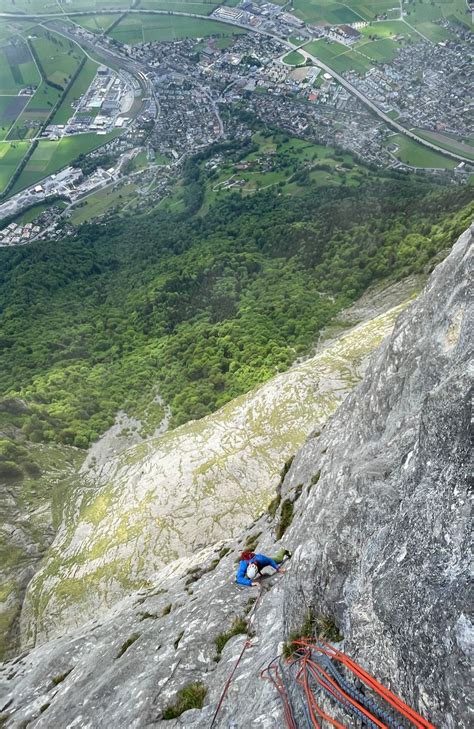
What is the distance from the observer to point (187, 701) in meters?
16.6

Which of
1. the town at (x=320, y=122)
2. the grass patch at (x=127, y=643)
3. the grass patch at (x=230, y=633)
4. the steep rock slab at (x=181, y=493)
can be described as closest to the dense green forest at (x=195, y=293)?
the steep rock slab at (x=181, y=493)

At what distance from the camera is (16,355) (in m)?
93.9

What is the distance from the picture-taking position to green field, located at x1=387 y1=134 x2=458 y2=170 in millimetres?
139625

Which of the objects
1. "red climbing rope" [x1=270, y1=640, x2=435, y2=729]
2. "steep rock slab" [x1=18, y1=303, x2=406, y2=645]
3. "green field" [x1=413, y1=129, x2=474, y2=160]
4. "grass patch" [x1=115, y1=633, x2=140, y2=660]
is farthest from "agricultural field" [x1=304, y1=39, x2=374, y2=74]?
"red climbing rope" [x1=270, y1=640, x2=435, y2=729]

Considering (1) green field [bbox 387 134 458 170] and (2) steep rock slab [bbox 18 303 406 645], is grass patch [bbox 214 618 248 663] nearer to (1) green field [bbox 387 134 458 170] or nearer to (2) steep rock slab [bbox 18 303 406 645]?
(2) steep rock slab [bbox 18 303 406 645]

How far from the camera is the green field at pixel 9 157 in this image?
184 m

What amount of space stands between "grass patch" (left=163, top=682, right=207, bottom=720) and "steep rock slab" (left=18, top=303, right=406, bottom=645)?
19.0 meters

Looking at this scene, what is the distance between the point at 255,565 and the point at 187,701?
18.3 feet

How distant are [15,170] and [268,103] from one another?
109m

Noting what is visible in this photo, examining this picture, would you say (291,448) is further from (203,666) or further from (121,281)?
(121,281)

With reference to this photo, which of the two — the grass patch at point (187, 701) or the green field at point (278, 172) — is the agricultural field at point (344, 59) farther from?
the grass patch at point (187, 701)

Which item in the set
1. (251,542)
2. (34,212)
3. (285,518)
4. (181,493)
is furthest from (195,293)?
(34,212)

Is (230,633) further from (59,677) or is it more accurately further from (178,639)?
(59,677)

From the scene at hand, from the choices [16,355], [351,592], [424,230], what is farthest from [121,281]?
[351,592]
